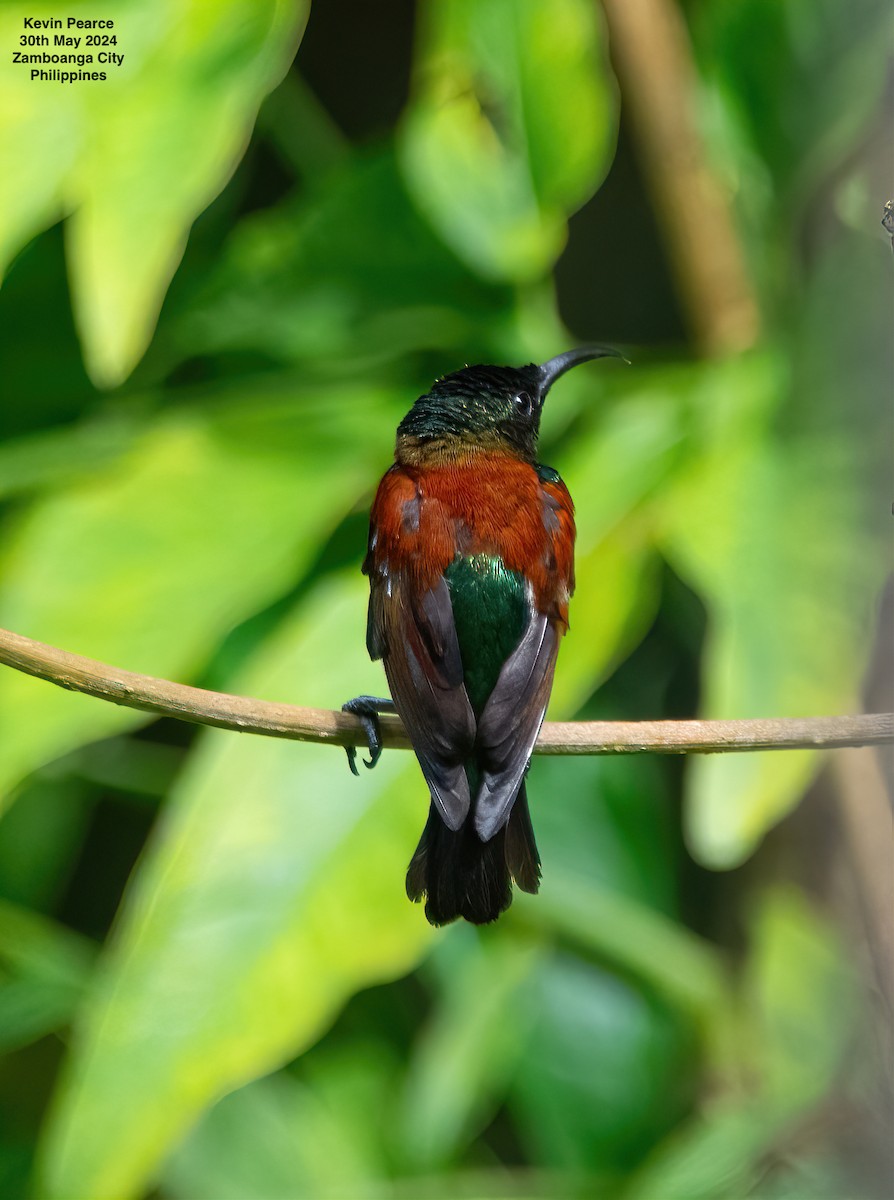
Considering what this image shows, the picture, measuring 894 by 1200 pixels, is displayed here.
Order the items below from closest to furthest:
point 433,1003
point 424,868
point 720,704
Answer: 1. point 424,868
2. point 720,704
3. point 433,1003

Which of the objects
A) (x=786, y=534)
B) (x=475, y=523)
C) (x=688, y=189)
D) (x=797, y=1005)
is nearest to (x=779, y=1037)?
(x=797, y=1005)

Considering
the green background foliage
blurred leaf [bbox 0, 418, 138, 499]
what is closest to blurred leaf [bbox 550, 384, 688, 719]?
the green background foliage

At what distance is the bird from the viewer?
532 mm

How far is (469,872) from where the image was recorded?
21.1 inches

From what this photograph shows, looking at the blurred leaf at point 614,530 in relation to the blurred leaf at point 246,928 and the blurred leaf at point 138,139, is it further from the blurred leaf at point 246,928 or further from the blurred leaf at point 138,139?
the blurred leaf at point 138,139

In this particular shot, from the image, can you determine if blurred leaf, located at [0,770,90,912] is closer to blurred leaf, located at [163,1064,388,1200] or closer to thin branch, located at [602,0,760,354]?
blurred leaf, located at [163,1064,388,1200]

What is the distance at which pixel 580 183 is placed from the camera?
0.83 m

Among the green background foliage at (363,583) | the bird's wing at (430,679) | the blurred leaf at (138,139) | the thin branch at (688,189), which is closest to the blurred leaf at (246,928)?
the green background foliage at (363,583)

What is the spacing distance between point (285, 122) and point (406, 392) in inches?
8.7

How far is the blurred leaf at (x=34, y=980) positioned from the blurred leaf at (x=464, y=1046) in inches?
9.7

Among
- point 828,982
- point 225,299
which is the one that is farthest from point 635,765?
point 225,299

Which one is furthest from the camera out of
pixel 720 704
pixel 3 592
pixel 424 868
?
pixel 3 592

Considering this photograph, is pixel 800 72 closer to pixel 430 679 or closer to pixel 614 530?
pixel 614 530

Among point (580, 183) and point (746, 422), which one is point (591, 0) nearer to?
point (580, 183)
